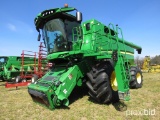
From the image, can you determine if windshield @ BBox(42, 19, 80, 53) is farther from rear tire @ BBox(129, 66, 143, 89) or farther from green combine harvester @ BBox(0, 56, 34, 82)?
green combine harvester @ BBox(0, 56, 34, 82)

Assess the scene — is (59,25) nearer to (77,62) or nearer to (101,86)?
(77,62)

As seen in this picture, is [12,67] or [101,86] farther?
[12,67]

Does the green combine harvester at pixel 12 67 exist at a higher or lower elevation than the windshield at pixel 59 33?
lower

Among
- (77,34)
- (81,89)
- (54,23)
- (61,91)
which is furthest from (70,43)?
(81,89)

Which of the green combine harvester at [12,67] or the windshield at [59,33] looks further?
the green combine harvester at [12,67]

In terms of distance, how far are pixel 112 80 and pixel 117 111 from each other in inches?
58.6

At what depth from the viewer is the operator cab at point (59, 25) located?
5804 mm

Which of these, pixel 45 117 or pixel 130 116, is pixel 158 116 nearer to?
pixel 130 116

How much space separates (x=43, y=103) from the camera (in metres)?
5.17

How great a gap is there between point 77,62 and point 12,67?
369 inches

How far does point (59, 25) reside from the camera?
5.95 metres

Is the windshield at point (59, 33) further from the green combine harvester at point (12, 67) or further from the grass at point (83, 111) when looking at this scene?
the green combine harvester at point (12, 67)

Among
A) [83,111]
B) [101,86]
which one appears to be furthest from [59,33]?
[83,111]

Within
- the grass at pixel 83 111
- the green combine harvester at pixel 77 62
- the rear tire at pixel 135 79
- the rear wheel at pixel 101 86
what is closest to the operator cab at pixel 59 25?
the green combine harvester at pixel 77 62
